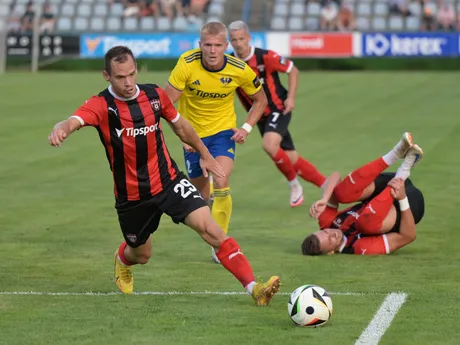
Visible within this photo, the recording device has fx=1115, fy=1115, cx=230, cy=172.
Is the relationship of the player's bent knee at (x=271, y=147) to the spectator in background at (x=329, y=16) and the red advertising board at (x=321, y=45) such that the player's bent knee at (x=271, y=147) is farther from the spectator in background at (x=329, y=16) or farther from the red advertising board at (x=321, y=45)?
the spectator in background at (x=329, y=16)

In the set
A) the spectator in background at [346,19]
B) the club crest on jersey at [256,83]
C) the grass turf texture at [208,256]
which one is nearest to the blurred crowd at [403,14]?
the spectator in background at [346,19]

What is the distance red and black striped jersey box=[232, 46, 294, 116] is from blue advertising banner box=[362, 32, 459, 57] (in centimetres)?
2191

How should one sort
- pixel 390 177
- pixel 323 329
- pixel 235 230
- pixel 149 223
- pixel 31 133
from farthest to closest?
pixel 31 133
pixel 235 230
pixel 390 177
pixel 149 223
pixel 323 329

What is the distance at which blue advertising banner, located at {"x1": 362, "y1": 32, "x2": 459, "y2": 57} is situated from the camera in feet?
113

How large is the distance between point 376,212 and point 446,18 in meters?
26.7

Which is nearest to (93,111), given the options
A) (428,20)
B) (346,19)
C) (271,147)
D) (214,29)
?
(214,29)

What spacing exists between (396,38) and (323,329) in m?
28.7

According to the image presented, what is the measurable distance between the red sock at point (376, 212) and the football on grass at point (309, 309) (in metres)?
2.60

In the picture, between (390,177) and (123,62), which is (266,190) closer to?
(390,177)

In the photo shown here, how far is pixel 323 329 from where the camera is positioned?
7.09 m

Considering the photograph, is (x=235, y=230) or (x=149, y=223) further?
(x=235, y=230)

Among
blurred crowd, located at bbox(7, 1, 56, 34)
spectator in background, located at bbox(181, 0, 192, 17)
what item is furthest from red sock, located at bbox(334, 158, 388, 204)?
spectator in background, located at bbox(181, 0, 192, 17)

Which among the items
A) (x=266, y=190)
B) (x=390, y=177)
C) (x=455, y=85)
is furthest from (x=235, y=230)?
(x=455, y=85)

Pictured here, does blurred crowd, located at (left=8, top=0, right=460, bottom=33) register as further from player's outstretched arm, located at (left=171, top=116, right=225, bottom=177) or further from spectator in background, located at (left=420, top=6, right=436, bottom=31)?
player's outstretched arm, located at (left=171, top=116, right=225, bottom=177)
